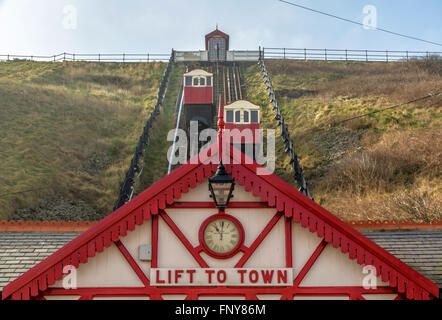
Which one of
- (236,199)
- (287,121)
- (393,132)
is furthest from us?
(287,121)

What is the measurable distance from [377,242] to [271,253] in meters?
3.72

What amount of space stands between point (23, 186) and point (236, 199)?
62.9 ft

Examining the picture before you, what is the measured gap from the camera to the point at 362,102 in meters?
40.9

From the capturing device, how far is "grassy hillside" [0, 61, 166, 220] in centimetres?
2394

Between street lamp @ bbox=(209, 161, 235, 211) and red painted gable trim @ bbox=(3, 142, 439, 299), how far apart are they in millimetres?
329

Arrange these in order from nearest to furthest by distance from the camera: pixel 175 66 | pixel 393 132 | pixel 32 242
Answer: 1. pixel 32 242
2. pixel 393 132
3. pixel 175 66

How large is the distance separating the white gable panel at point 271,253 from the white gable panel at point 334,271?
590mm

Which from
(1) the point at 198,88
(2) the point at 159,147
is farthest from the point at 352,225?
(1) the point at 198,88

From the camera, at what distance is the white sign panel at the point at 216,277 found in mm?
8047

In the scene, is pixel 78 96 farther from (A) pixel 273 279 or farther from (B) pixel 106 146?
(A) pixel 273 279

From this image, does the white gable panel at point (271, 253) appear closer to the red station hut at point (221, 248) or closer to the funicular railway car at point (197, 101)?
the red station hut at point (221, 248)

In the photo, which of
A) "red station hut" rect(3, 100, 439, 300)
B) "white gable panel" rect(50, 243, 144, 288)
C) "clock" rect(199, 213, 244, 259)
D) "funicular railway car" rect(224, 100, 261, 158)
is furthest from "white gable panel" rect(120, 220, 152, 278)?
"funicular railway car" rect(224, 100, 261, 158)

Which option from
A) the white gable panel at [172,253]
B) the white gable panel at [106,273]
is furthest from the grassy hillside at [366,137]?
the white gable panel at [106,273]
